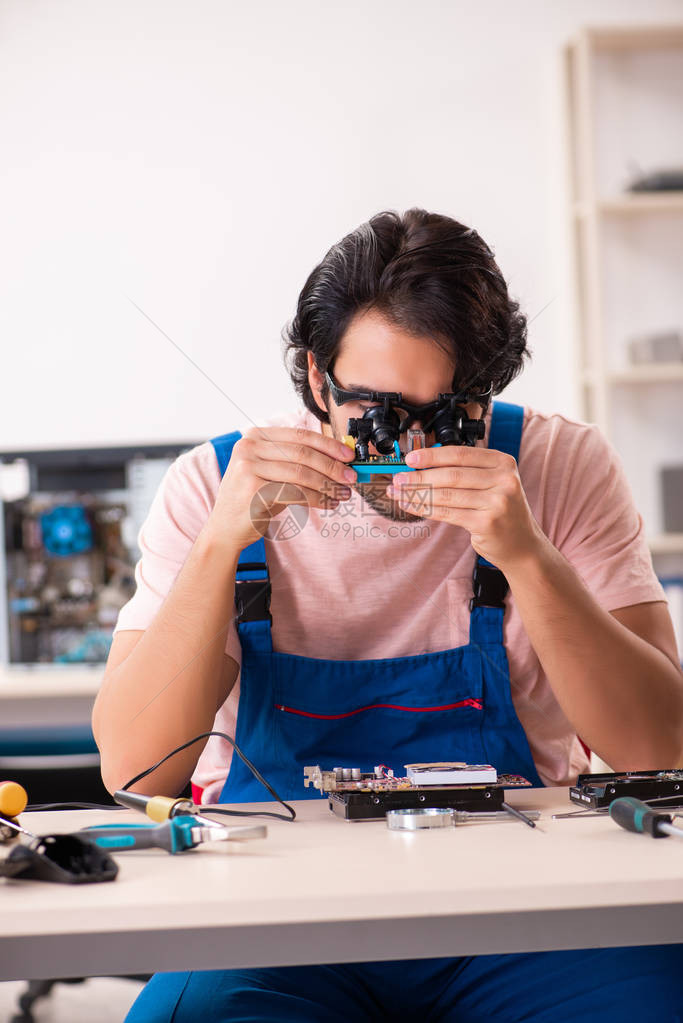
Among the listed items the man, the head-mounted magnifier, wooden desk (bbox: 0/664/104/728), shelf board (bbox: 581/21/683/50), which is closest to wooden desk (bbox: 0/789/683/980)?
the man

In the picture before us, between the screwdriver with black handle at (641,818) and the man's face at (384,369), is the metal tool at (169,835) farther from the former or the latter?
the man's face at (384,369)

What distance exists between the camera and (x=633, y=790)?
809 mm

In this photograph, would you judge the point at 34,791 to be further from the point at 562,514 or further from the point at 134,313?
the point at 562,514

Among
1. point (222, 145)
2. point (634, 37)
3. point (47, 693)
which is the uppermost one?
point (634, 37)

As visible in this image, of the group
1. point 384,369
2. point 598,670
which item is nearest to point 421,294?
point 384,369

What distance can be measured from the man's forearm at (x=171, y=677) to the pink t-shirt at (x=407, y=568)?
0.06m

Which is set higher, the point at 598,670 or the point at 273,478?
the point at 273,478

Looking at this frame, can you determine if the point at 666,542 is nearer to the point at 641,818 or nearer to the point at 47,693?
the point at 47,693

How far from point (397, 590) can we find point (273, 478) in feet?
0.92

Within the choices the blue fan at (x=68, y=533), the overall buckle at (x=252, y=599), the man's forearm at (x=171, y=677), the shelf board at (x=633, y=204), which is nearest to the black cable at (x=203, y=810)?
the man's forearm at (x=171, y=677)

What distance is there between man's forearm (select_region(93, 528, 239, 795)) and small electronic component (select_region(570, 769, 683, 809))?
394mm

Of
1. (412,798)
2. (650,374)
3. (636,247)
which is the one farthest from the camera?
(636,247)

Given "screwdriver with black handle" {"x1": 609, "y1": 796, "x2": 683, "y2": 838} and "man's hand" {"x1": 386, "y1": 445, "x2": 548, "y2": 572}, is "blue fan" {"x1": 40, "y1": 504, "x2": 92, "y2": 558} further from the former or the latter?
"screwdriver with black handle" {"x1": 609, "y1": 796, "x2": 683, "y2": 838}

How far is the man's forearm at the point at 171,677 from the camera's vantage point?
995mm
